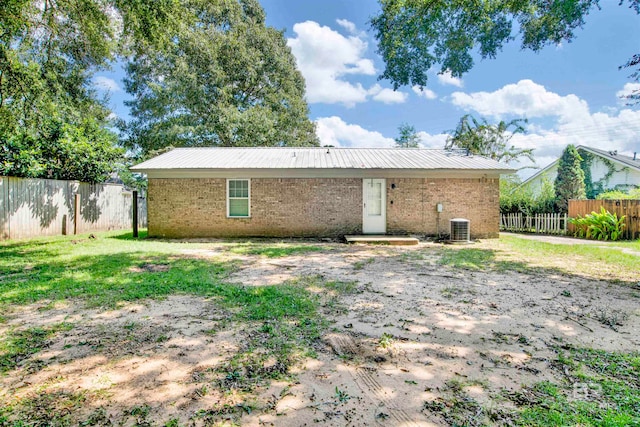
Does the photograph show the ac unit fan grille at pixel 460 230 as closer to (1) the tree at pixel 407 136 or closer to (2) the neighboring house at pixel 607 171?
(2) the neighboring house at pixel 607 171

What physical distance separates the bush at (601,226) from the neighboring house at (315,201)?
13.3ft

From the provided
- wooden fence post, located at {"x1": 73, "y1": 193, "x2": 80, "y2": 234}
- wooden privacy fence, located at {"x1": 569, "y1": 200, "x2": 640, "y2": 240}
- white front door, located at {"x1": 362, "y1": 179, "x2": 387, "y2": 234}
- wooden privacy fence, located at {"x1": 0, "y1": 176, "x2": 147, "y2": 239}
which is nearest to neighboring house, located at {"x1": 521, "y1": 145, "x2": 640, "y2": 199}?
wooden privacy fence, located at {"x1": 569, "y1": 200, "x2": 640, "y2": 240}

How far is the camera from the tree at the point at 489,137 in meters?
22.9

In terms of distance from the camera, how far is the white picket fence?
1457cm

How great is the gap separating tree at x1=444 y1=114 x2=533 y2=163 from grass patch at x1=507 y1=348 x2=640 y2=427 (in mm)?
→ 21842

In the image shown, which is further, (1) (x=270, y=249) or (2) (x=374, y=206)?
(2) (x=374, y=206)

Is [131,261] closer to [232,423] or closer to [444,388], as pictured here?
[232,423]

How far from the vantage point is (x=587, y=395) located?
238 centimetres

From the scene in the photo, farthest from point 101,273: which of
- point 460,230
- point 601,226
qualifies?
point 601,226

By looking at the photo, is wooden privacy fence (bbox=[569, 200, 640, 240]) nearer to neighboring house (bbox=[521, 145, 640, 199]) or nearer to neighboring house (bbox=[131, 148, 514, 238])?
neighboring house (bbox=[131, 148, 514, 238])

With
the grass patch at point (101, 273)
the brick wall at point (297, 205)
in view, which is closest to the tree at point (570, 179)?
the brick wall at point (297, 205)

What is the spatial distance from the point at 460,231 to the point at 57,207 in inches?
559

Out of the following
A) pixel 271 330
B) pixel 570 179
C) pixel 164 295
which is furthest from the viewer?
pixel 570 179

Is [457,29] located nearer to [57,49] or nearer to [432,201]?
[432,201]
